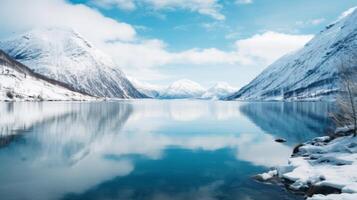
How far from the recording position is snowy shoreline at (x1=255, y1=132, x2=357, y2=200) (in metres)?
26.5

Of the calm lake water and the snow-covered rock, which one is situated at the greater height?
the snow-covered rock

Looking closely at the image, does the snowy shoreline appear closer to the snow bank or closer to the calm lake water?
the snow bank

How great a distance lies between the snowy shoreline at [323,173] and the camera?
2650 cm

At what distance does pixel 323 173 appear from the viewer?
31.1 metres

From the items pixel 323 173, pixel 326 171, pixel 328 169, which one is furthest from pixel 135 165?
pixel 328 169

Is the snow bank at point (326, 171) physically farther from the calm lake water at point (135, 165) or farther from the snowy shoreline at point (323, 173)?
the calm lake water at point (135, 165)

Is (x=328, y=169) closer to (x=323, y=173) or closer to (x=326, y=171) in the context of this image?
(x=326, y=171)

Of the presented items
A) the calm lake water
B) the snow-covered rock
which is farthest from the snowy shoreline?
the calm lake water

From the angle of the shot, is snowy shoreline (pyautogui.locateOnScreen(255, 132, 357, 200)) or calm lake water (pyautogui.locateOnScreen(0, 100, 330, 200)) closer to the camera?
snowy shoreline (pyautogui.locateOnScreen(255, 132, 357, 200))

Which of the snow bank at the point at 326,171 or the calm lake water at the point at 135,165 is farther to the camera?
the calm lake water at the point at 135,165

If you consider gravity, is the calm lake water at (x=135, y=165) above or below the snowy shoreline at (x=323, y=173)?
below

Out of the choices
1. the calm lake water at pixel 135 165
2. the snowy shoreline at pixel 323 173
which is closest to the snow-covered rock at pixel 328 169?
the snowy shoreline at pixel 323 173

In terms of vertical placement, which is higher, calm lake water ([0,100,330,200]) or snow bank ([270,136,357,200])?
snow bank ([270,136,357,200])

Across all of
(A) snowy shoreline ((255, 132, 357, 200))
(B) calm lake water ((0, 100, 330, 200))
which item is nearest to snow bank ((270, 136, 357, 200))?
(A) snowy shoreline ((255, 132, 357, 200))
